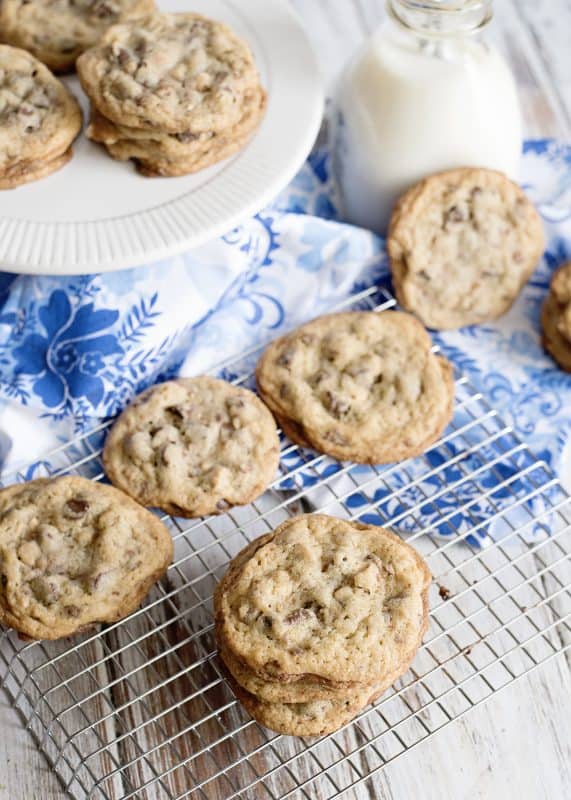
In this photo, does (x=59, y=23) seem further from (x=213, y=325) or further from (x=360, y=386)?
(x=360, y=386)

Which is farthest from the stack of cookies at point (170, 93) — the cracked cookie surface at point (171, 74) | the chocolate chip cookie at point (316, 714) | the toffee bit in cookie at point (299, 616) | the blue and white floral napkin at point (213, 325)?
the chocolate chip cookie at point (316, 714)

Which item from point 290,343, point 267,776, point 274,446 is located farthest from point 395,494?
point 267,776

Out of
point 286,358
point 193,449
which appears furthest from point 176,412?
point 286,358

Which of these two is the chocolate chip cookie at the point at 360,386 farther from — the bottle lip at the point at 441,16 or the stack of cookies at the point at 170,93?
the bottle lip at the point at 441,16

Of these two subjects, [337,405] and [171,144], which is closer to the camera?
[171,144]

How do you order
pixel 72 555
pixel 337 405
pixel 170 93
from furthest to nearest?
pixel 337 405 < pixel 170 93 < pixel 72 555

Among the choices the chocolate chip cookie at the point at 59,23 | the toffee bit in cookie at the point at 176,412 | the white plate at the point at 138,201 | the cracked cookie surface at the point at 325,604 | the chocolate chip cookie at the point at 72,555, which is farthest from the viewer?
the chocolate chip cookie at the point at 59,23
